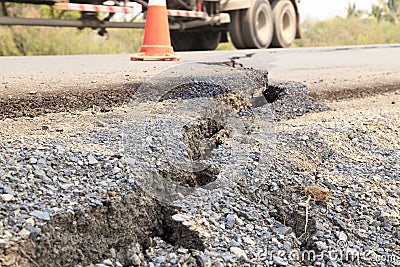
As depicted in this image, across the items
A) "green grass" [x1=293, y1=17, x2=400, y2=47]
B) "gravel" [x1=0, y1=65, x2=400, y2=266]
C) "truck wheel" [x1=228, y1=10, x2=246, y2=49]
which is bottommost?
"green grass" [x1=293, y1=17, x2=400, y2=47]

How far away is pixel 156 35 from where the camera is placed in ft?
16.5

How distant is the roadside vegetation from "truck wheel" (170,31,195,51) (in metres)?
1.56

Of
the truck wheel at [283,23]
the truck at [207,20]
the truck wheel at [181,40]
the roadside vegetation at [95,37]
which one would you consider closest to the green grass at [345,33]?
the roadside vegetation at [95,37]

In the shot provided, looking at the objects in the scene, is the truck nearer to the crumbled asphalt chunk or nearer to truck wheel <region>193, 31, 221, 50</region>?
truck wheel <region>193, 31, 221, 50</region>

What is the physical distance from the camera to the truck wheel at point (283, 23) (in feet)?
36.9

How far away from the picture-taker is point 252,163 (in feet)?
7.52

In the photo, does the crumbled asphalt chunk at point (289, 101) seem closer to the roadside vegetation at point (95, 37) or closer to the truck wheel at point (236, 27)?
the roadside vegetation at point (95, 37)

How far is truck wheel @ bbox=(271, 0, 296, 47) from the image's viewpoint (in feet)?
36.9

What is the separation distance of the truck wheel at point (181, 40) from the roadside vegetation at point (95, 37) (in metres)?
1.56

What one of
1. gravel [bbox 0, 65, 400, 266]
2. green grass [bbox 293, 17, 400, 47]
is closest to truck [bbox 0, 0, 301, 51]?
gravel [bbox 0, 65, 400, 266]

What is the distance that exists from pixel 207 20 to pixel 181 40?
1897 mm

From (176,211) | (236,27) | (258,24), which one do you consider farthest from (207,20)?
(176,211)

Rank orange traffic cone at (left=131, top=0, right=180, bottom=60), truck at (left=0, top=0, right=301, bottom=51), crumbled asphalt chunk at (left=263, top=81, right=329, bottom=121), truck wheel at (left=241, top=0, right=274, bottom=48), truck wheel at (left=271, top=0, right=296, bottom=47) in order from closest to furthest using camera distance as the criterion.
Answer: crumbled asphalt chunk at (left=263, top=81, right=329, bottom=121) → orange traffic cone at (left=131, top=0, right=180, bottom=60) → truck at (left=0, top=0, right=301, bottom=51) → truck wheel at (left=241, top=0, right=274, bottom=48) → truck wheel at (left=271, top=0, right=296, bottom=47)

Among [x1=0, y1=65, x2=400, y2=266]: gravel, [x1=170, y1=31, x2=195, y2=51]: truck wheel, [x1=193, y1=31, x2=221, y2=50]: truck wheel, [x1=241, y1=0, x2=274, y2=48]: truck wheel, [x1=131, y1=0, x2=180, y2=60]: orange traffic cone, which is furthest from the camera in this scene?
[x1=193, y1=31, x2=221, y2=50]: truck wheel
